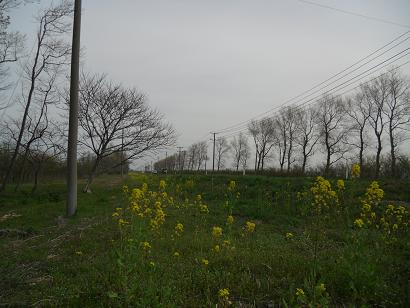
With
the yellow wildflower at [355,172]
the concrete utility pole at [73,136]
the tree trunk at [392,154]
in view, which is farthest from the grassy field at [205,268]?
the tree trunk at [392,154]

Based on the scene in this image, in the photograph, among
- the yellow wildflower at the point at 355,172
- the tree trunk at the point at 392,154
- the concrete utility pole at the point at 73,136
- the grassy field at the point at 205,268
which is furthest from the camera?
the tree trunk at the point at 392,154

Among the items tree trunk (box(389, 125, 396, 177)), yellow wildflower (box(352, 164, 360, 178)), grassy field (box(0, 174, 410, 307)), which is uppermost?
tree trunk (box(389, 125, 396, 177))

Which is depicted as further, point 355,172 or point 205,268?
point 205,268

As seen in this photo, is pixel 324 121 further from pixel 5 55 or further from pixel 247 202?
pixel 5 55

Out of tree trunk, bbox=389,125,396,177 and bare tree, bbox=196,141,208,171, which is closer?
tree trunk, bbox=389,125,396,177

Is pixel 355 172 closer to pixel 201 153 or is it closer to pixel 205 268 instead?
pixel 205 268

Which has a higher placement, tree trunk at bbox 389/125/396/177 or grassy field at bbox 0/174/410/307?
tree trunk at bbox 389/125/396/177

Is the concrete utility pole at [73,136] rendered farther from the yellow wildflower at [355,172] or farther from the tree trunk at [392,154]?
the tree trunk at [392,154]

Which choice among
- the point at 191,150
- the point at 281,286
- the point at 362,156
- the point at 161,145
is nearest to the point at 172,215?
the point at 281,286

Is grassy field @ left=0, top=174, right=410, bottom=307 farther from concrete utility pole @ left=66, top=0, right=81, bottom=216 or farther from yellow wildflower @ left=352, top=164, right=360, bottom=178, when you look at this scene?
concrete utility pole @ left=66, top=0, right=81, bottom=216

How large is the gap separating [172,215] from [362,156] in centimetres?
4204

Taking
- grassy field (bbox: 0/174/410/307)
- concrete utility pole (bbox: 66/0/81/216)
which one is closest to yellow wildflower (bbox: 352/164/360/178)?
grassy field (bbox: 0/174/410/307)

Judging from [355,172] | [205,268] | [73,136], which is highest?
[73,136]

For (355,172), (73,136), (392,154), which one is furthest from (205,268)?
(392,154)
